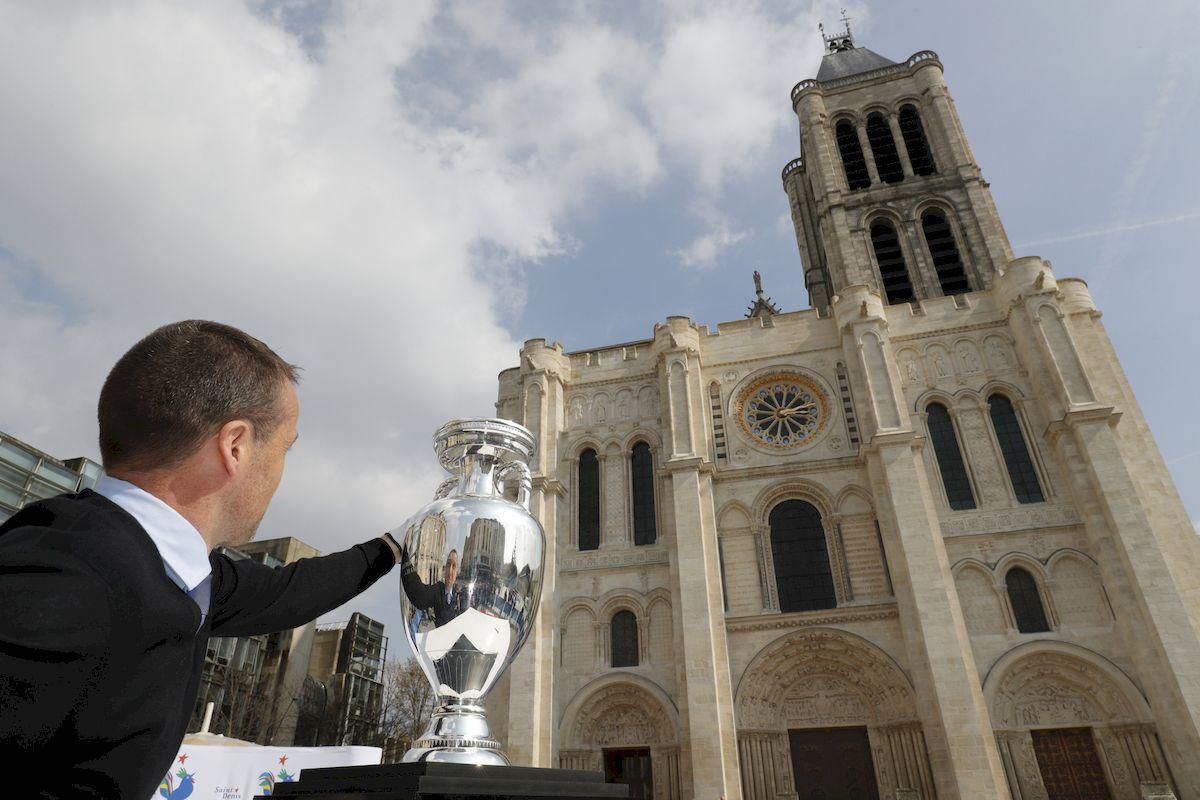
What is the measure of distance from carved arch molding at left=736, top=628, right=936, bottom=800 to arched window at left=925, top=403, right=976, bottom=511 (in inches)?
179

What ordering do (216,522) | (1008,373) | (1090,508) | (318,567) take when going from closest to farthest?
(216,522) < (318,567) < (1090,508) < (1008,373)


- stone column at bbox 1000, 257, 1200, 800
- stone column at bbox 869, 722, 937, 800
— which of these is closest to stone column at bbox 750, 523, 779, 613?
stone column at bbox 869, 722, 937, 800

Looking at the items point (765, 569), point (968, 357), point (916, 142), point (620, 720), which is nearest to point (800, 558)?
point (765, 569)

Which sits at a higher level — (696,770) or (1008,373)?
(1008,373)

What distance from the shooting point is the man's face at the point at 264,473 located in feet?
4.83

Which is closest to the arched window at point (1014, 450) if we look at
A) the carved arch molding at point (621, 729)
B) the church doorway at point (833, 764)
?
the church doorway at point (833, 764)

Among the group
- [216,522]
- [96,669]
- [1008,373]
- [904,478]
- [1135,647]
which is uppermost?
[1008,373]

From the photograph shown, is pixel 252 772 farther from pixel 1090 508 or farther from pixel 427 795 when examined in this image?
pixel 1090 508

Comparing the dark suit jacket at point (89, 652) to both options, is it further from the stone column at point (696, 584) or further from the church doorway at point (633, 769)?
the church doorway at point (633, 769)

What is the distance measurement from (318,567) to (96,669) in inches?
48.8

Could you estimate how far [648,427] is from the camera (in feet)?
69.2

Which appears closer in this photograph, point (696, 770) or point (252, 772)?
point (252, 772)

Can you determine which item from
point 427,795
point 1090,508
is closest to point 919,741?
point 1090,508

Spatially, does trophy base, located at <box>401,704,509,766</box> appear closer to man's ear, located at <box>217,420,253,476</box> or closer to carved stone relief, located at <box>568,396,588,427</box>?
man's ear, located at <box>217,420,253,476</box>
